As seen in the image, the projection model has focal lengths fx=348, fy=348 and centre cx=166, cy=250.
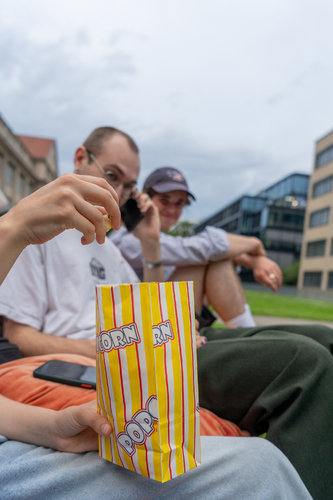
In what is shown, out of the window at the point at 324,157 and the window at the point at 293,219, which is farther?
the window at the point at 293,219

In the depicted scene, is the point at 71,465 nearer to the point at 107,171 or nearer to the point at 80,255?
the point at 80,255

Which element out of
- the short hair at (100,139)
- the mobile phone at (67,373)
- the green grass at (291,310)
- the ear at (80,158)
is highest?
the short hair at (100,139)

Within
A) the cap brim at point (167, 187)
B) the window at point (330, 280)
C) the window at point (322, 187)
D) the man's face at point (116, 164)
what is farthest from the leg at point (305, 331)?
the window at point (322, 187)

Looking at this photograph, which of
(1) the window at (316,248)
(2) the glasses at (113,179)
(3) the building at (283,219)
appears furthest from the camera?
(3) the building at (283,219)

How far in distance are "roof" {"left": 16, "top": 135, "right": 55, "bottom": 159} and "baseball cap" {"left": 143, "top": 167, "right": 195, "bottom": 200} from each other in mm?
39290

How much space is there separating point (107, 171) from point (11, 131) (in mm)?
29863

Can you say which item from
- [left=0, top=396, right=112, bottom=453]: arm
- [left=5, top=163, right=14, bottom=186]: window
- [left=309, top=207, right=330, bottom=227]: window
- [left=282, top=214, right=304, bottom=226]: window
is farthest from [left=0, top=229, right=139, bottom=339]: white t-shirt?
[left=282, top=214, right=304, bottom=226]: window

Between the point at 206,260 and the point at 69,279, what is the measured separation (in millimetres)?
1093

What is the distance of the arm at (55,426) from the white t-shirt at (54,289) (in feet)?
1.68

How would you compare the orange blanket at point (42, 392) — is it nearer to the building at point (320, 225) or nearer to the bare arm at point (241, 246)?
the bare arm at point (241, 246)

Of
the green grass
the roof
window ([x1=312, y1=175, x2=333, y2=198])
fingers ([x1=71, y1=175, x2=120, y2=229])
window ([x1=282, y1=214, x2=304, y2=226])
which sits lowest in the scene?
the green grass

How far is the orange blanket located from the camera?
1023 mm

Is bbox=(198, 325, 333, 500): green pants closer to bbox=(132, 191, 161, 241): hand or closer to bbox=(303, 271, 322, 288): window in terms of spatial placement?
bbox=(132, 191, 161, 241): hand

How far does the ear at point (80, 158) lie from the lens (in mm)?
1882
